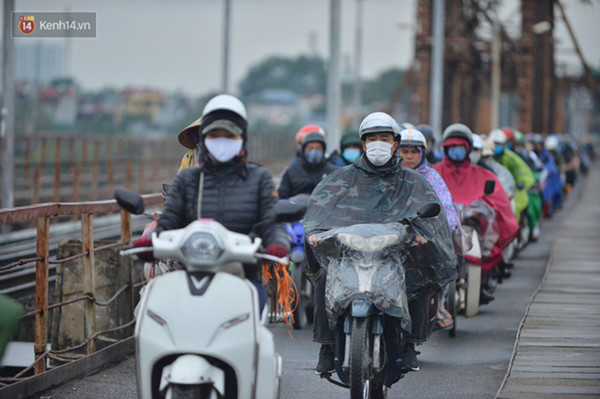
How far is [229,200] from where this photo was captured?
6078 millimetres

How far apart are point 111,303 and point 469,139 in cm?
403

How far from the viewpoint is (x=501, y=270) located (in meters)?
15.0

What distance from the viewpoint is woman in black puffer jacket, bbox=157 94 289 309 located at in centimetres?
606

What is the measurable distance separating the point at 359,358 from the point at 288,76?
130115 mm

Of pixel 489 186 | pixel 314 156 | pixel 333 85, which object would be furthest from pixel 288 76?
pixel 489 186

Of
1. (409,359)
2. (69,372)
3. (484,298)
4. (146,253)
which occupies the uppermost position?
(146,253)

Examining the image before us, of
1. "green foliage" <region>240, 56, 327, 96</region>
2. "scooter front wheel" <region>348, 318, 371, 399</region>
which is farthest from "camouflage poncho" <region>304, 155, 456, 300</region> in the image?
"green foliage" <region>240, 56, 327, 96</region>

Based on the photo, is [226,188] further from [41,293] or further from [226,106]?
[41,293]

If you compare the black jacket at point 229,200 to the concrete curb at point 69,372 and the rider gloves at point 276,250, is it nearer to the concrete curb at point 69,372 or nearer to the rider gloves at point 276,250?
the rider gloves at point 276,250

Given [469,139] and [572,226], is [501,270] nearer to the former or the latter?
[469,139]

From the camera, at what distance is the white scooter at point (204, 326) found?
536 cm

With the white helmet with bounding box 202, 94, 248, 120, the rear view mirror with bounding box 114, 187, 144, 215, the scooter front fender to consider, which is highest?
the white helmet with bounding box 202, 94, 248, 120

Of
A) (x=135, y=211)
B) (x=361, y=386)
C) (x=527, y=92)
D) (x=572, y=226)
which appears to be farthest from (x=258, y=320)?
(x=527, y=92)

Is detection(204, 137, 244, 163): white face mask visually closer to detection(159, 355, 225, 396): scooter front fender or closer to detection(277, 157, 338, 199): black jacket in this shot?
detection(159, 355, 225, 396): scooter front fender
